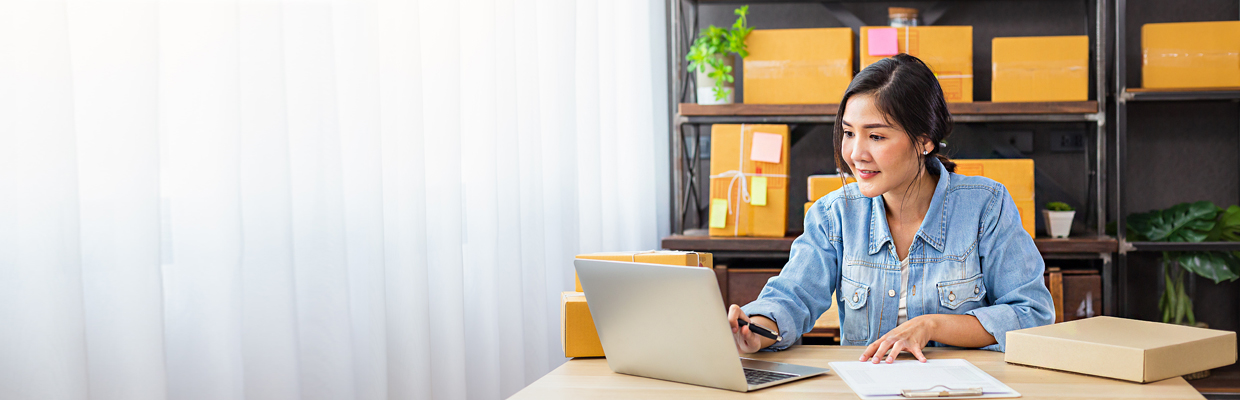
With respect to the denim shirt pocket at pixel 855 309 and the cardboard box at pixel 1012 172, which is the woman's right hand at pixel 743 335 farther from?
the cardboard box at pixel 1012 172

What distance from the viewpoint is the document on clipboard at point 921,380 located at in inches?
35.9

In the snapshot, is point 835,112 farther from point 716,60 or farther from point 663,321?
point 663,321

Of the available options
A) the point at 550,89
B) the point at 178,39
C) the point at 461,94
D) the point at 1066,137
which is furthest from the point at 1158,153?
the point at 178,39

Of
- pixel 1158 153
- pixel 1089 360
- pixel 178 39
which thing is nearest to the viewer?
pixel 1089 360

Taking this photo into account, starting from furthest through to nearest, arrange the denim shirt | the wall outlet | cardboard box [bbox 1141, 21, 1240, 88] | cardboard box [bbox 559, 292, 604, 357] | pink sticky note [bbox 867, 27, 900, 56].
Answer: the wall outlet → pink sticky note [bbox 867, 27, 900, 56] → cardboard box [bbox 1141, 21, 1240, 88] → the denim shirt → cardboard box [bbox 559, 292, 604, 357]

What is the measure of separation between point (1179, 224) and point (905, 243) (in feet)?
5.26

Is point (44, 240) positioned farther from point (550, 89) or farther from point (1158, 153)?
point (1158, 153)

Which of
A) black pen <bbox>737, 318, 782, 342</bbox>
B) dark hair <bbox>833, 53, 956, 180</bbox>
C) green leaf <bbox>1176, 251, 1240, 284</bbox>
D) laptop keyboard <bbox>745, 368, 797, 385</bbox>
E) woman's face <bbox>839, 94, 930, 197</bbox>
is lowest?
green leaf <bbox>1176, 251, 1240, 284</bbox>

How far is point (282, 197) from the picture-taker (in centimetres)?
137

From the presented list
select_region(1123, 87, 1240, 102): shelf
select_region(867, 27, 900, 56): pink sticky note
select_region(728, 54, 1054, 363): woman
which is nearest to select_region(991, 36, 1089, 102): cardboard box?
select_region(1123, 87, 1240, 102): shelf

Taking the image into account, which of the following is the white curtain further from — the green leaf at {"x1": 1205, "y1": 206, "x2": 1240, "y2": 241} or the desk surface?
the green leaf at {"x1": 1205, "y1": 206, "x2": 1240, "y2": 241}

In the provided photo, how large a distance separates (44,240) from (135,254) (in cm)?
12

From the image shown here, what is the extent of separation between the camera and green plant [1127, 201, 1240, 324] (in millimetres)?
2406

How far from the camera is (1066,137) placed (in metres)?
2.74
